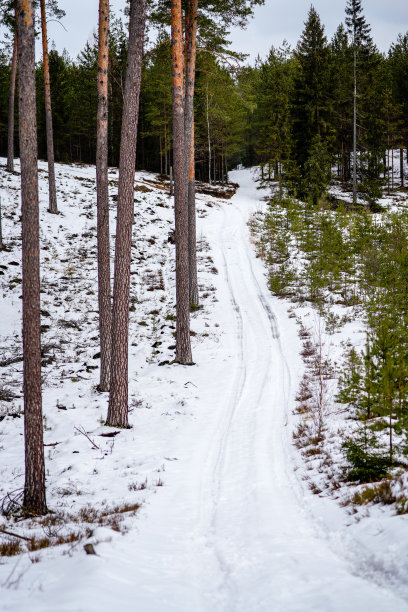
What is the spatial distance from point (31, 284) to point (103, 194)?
552cm

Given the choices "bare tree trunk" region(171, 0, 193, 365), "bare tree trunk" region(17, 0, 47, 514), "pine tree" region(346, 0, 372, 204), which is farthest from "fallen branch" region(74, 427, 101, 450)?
"pine tree" region(346, 0, 372, 204)

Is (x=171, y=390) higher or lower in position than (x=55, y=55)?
lower

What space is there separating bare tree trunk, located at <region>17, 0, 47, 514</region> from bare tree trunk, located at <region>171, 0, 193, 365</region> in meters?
6.20

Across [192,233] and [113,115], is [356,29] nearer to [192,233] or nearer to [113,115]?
[113,115]

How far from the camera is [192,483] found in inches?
245

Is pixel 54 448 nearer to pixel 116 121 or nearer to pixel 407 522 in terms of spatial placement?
pixel 407 522

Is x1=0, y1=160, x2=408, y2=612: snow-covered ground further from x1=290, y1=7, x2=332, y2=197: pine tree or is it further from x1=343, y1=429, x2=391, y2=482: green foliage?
x1=290, y1=7, x2=332, y2=197: pine tree

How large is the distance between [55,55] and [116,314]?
5037cm

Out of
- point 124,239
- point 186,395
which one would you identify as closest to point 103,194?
point 124,239

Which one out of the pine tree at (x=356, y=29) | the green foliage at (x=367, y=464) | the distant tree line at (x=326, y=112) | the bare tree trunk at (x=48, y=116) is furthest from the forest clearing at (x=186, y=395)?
the pine tree at (x=356, y=29)

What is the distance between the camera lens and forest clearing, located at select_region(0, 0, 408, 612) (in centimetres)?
384

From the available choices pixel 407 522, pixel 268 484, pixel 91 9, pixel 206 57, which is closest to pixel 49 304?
pixel 91 9

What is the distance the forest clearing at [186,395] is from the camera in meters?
3.84

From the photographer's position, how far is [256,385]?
10.5m
